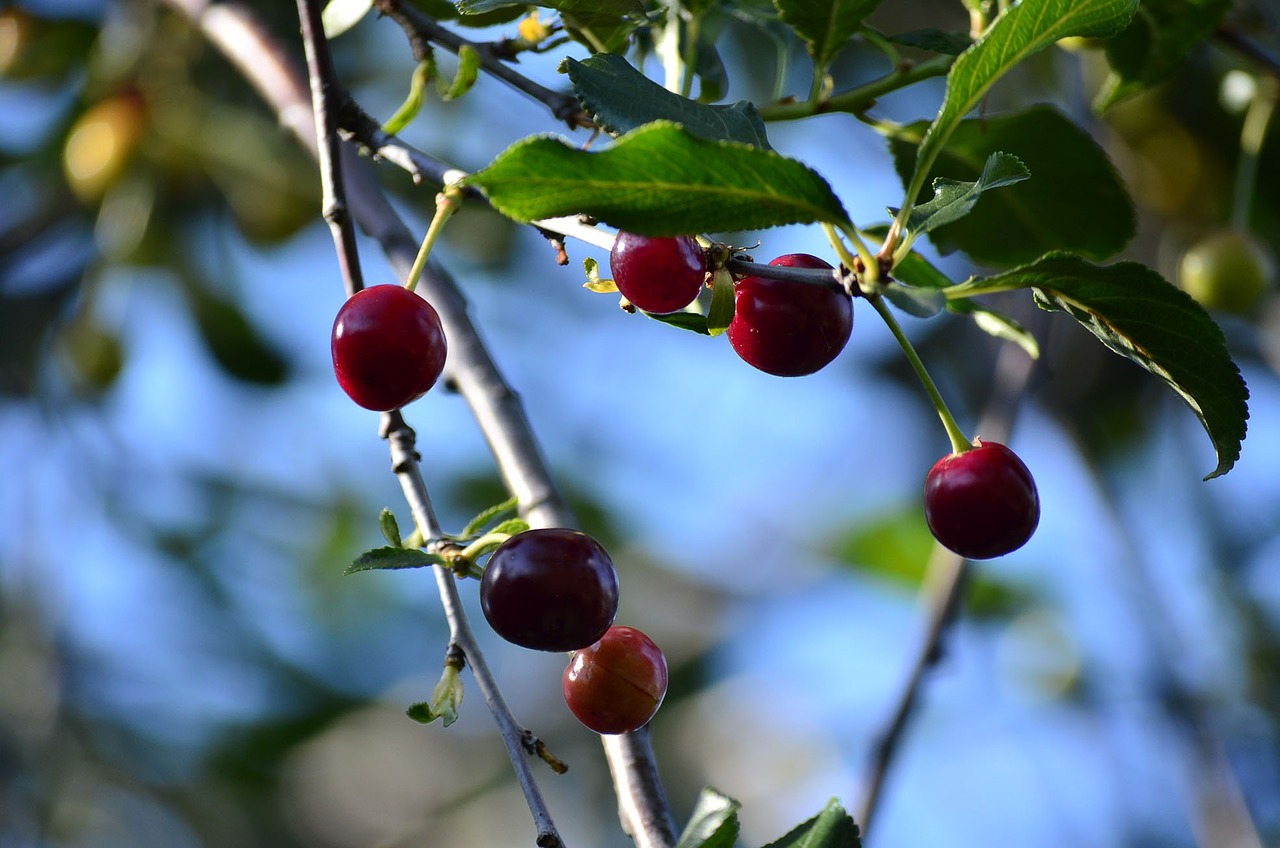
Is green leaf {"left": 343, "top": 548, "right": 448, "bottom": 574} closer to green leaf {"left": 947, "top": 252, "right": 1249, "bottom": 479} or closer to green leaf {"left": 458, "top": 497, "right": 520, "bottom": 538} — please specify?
green leaf {"left": 458, "top": 497, "right": 520, "bottom": 538}

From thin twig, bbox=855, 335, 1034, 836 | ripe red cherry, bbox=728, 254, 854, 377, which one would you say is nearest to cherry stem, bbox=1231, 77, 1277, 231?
thin twig, bbox=855, 335, 1034, 836

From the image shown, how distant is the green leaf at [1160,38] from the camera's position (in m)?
1.08

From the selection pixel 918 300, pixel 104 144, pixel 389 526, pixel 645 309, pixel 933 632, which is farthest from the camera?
pixel 104 144

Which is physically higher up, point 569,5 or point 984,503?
point 569,5

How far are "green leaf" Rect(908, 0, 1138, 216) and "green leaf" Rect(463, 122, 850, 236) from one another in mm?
99

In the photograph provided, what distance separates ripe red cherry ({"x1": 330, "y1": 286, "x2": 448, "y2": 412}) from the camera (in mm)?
782

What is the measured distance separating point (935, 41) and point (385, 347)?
20.3 inches

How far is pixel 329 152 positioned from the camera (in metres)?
0.91

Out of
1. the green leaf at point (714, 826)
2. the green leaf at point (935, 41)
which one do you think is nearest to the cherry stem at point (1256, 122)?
the green leaf at point (935, 41)

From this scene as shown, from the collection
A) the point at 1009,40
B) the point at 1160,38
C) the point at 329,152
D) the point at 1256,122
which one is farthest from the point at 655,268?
the point at 1256,122

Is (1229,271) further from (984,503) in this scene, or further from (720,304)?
(720,304)

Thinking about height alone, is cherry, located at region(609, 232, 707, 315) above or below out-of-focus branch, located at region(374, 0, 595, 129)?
below

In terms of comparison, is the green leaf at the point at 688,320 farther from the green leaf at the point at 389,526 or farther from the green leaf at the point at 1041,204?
the green leaf at the point at 1041,204

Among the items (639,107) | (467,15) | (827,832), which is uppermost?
(467,15)
